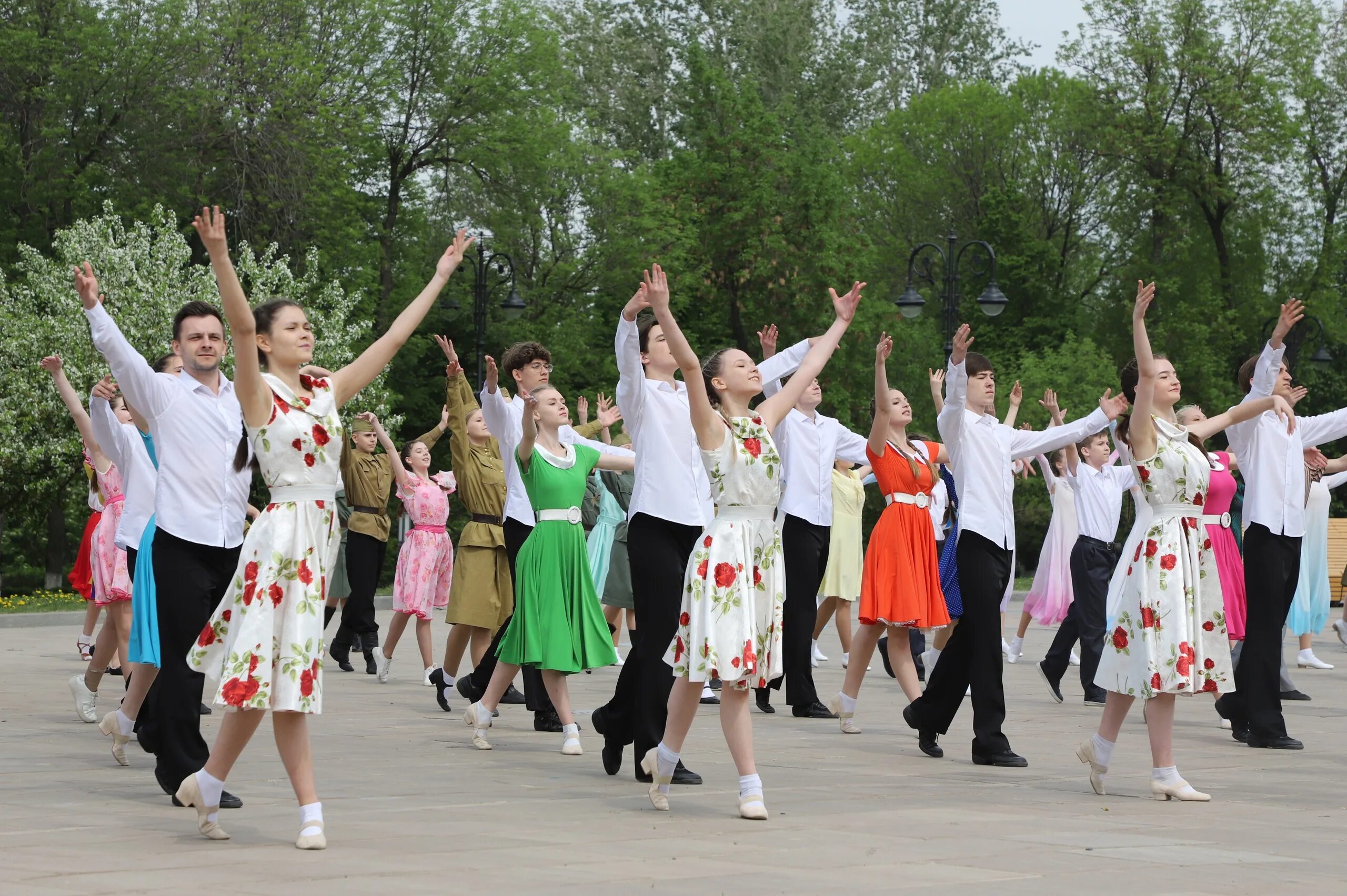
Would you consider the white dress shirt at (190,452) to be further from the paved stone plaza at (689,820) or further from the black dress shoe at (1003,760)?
the black dress shoe at (1003,760)

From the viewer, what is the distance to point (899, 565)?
10.7 m

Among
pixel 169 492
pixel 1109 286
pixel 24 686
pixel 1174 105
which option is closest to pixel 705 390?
pixel 169 492

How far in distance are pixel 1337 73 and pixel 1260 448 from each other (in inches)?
1631

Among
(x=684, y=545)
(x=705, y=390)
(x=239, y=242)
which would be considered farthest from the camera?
(x=239, y=242)

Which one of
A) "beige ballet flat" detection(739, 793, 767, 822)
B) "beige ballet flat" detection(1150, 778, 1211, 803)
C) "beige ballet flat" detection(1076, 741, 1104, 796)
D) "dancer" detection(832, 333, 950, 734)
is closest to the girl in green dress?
"dancer" detection(832, 333, 950, 734)

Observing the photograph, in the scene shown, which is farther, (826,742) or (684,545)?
(826,742)

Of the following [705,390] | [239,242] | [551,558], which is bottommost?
[551,558]

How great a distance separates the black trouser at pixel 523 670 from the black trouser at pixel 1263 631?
13.1 feet

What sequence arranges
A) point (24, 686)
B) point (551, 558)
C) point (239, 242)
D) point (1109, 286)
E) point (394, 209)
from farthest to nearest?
point (1109, 286) < point (394, 209) < point (239, 242) < point (24, 686) < point (551, 558)

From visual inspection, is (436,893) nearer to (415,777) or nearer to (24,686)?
(415,777)

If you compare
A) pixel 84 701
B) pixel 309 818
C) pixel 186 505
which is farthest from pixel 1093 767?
pixel 84 701

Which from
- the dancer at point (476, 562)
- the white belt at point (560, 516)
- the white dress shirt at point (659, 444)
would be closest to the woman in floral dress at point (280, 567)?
the white dress shirt at point (659, 444)

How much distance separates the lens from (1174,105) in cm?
4806

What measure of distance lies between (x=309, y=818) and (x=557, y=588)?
351 centimetres
